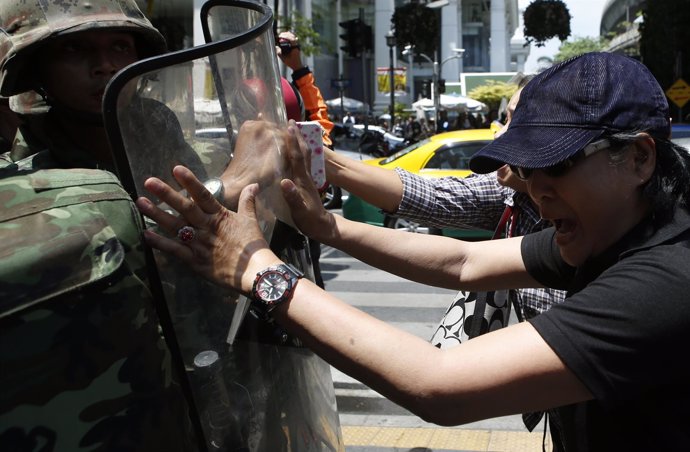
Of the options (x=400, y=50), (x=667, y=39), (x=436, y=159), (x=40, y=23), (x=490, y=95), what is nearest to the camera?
(x=40, y=23)

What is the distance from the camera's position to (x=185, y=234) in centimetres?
141

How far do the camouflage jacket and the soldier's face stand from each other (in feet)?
2.59

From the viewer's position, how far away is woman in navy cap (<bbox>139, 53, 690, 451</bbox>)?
57.0 inches

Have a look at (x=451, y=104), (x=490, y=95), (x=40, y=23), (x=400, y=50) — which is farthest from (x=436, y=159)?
(x=400, y=50)

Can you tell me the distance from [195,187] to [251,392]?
404mm

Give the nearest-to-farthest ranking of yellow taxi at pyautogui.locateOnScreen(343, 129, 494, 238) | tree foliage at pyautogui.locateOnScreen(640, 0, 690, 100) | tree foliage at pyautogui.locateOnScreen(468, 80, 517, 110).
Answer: yellow taxi at pyautogui.locateOnScreen(343, 129, 494, 238), tree foliage at pyautogui.locateOnScreen(640, 0, 690, 100), tree foliage at pyautogui.locateOnScreen(468, 80, 517, 110)

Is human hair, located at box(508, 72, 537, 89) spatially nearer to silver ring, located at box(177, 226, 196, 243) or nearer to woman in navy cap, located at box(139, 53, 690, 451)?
woman in navy cap, located at box(139, 53, 690, 451)

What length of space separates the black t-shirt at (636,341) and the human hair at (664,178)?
0.09 ft

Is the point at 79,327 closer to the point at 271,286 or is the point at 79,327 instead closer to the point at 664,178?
the point at 271,286

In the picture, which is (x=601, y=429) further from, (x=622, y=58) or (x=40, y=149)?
(x=40, y=149)

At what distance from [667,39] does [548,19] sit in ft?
19.6

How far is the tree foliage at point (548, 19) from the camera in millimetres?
21688

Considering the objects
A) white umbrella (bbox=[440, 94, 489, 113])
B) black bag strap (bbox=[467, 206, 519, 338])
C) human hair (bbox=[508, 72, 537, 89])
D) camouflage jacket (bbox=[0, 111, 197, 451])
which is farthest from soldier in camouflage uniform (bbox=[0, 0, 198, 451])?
white umbrella (bbox=[440, 94, 489, 113])

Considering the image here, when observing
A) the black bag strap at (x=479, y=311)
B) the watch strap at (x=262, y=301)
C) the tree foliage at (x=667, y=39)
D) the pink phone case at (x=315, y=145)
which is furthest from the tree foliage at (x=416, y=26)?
the watch strap at (x=262, y=301)
